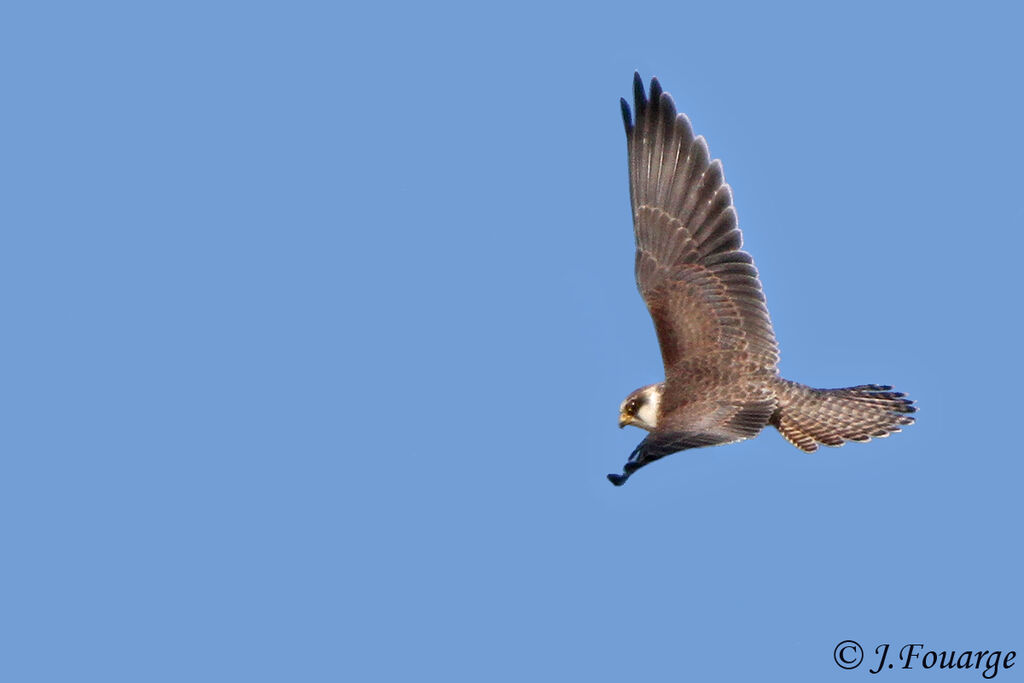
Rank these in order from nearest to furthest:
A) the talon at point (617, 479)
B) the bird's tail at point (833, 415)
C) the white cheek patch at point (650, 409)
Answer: the talon at point (617, 479) < the bird's tail at point (833, 415) < the white cheek patch at point (650, 409)

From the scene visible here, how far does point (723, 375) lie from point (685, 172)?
1.20 metres

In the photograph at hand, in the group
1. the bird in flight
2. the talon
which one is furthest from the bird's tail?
the talon

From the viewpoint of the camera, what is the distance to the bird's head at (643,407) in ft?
27.2

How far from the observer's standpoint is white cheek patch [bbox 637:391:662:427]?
8.28 meters

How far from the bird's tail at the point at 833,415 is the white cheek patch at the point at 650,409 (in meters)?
0.65

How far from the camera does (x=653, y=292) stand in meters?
8.52

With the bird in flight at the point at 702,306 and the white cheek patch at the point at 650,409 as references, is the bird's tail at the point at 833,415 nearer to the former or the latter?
the bird in flight at the point at 702,306

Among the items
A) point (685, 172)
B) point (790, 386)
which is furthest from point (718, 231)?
point (790, 386)

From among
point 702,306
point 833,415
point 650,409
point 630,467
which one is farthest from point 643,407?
point 630,467

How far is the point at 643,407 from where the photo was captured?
27.4 feet

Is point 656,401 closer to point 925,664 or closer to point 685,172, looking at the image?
point 685,172

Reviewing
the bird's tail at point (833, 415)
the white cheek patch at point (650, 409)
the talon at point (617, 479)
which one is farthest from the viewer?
the white cheek patch at point (650, 409)

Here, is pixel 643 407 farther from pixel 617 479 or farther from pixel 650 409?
pixel 617 479

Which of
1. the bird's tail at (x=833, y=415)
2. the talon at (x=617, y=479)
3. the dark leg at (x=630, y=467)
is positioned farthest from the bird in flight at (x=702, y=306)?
the talon at (x=617, y=479)
